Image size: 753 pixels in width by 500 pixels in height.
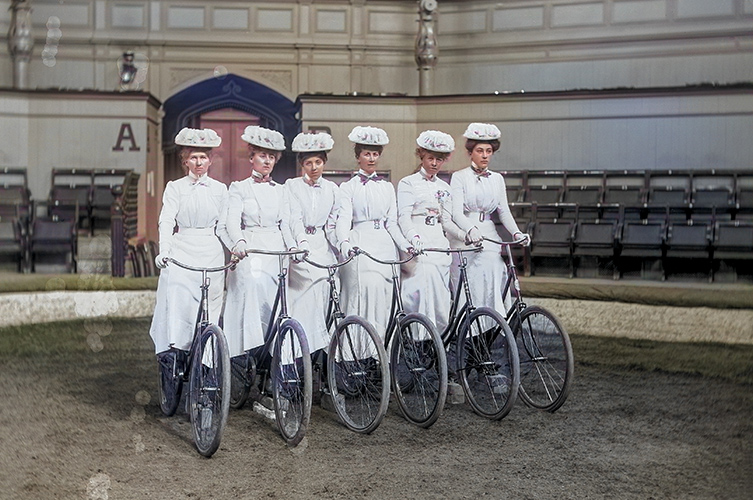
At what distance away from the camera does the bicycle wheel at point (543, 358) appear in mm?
3732

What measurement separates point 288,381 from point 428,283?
1.08 meters

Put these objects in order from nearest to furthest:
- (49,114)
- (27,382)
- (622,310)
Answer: (27,382)
(622,310)
(49,114)

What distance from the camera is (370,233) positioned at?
4.13 metres

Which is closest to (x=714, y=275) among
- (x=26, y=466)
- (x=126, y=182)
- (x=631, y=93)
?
(x=631, y=93)

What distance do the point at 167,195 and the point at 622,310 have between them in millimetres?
3728

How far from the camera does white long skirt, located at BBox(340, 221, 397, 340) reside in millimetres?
4090

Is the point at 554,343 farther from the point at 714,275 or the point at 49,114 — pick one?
the point at 49,114

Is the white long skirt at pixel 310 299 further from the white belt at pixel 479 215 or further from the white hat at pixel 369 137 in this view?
the white belt at pixel 479 215

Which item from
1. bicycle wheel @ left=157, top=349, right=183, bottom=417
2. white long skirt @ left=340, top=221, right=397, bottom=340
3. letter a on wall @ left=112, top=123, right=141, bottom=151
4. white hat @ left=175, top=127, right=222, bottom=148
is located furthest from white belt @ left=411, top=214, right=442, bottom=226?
letter a on wall @ left=112, top=123, right=141, bottom=151

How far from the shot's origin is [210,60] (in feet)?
42.2

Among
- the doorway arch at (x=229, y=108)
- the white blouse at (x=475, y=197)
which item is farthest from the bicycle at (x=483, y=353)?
the doorway arch at (x=229, y=108)

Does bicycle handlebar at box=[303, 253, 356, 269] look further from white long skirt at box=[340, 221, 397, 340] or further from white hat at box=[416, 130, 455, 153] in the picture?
white hat at box=[416, 130, 455, 153]

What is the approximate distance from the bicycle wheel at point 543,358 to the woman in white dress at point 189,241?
4.47 ft

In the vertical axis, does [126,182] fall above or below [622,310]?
above
